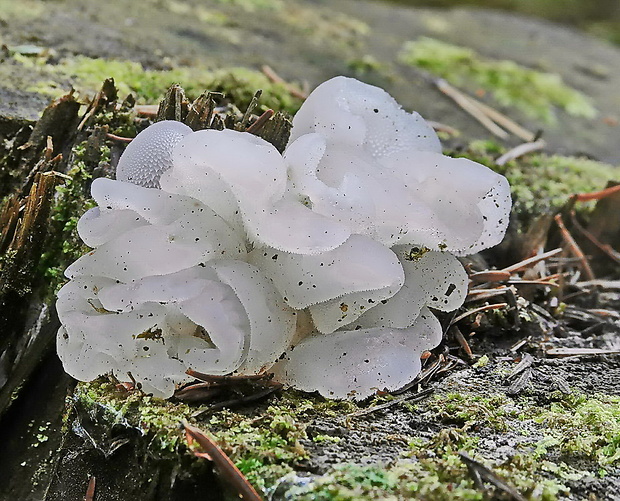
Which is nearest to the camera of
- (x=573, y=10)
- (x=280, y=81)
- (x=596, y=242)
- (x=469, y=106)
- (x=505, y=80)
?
(x=596, y=242)

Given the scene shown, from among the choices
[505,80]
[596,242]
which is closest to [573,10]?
[505,80]

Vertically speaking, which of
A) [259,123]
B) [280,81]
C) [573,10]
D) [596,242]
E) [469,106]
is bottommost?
[573,10]

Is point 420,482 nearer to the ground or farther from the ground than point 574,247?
farther from the ground

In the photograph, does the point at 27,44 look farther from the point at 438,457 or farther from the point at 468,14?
the point at 468,14

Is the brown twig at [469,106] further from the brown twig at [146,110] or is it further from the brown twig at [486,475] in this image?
the brown twig at [486,475]

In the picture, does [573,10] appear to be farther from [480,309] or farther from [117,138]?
[117,138]

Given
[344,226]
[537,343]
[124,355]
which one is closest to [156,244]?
[124,355]
